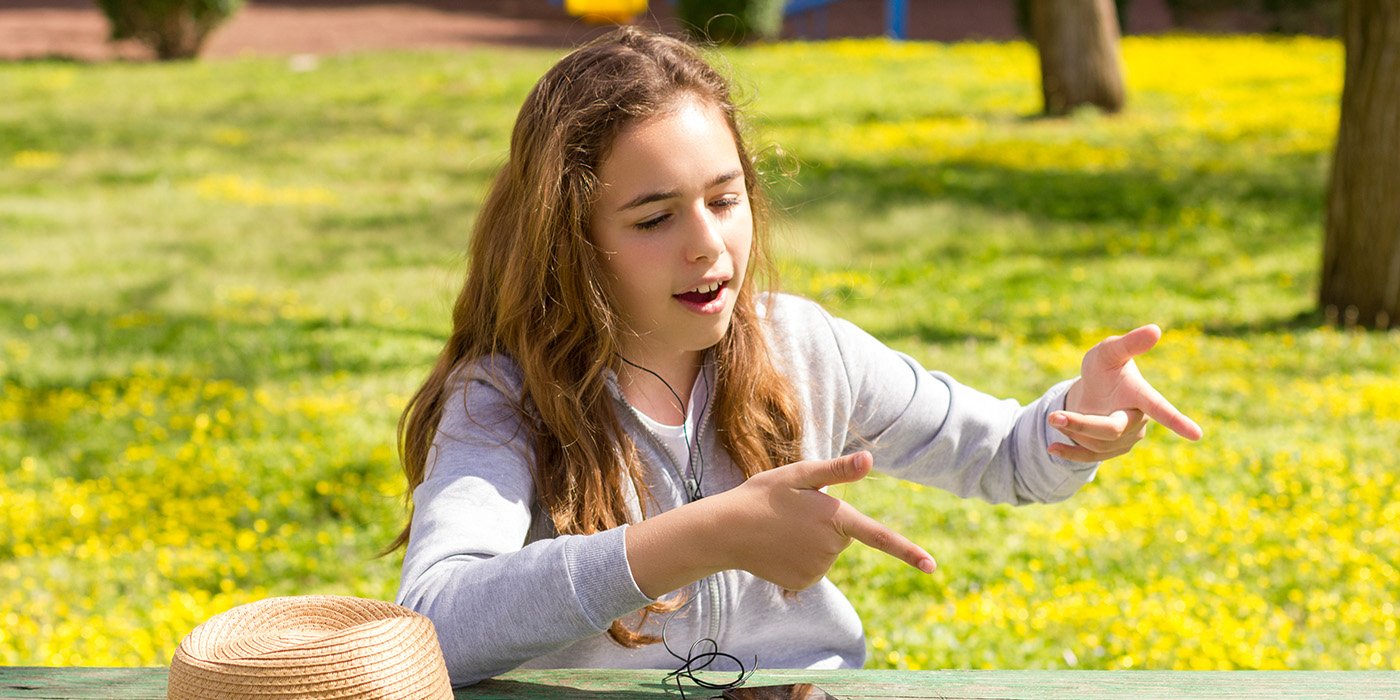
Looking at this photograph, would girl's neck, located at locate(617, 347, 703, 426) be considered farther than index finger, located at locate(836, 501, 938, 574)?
Yes

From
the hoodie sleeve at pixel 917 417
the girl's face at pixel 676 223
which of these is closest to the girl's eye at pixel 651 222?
the girl's face at pixel 676 223

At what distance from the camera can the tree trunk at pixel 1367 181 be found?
6051 millimetres

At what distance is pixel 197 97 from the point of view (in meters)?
13.9

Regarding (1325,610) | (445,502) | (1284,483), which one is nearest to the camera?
(445,502)

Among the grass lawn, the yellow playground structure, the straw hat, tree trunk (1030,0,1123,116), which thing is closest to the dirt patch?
the yellow playground structure

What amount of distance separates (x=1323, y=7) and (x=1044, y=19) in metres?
9.27

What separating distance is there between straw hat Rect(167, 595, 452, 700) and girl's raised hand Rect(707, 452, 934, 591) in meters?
0.33

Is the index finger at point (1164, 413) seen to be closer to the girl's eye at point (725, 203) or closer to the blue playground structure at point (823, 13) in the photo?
the girl's eye at point (725, 203)

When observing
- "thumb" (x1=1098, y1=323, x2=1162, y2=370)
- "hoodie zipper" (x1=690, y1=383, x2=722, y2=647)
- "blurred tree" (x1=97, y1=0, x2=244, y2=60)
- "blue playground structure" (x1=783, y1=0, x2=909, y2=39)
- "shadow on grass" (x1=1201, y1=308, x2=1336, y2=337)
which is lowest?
"blue playground structure" (x1=783, y1=0, x2=909, y2=39)

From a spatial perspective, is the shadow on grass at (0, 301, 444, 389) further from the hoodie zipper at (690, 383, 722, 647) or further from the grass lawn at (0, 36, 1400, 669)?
the hoodie zipper at (690, 383, 722, 647)

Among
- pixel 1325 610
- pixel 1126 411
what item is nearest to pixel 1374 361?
pixel 1325 610

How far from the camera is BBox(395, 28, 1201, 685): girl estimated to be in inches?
A: 60.7

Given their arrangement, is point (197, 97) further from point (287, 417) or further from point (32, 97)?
point (287, 417)

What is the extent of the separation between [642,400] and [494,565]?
524 millimetres
